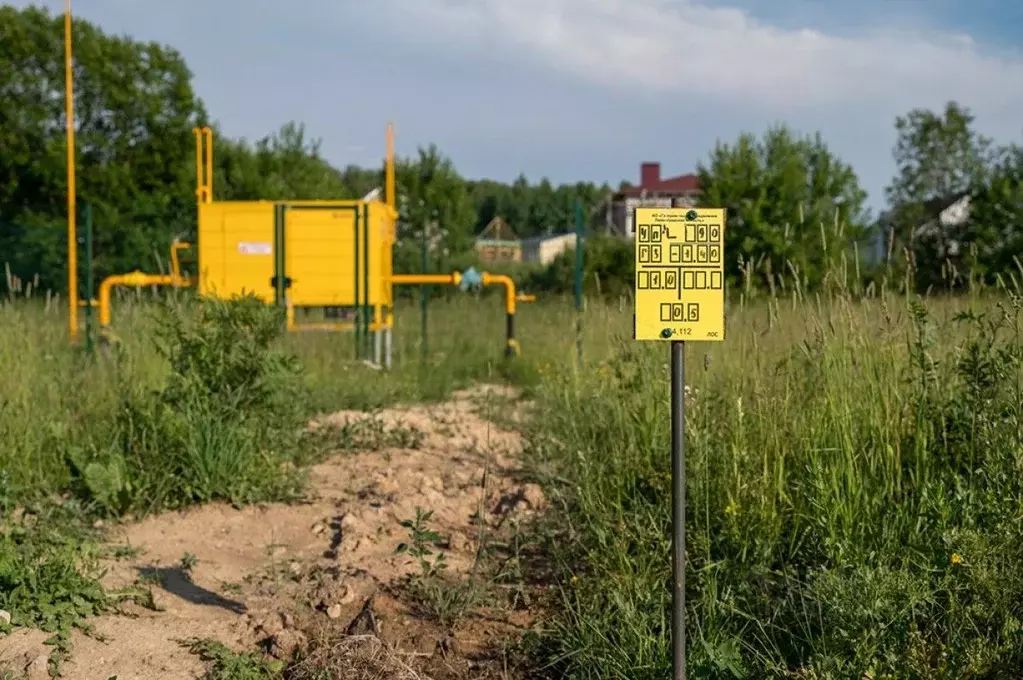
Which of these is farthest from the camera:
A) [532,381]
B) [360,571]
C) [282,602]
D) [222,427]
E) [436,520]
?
[532,381]

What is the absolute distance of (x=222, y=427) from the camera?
20.7 ft

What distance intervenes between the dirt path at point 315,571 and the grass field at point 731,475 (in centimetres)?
22

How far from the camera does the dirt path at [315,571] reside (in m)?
4.13

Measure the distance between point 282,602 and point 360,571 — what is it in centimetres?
43

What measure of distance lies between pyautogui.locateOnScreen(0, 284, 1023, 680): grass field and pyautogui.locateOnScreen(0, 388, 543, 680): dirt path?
219mm

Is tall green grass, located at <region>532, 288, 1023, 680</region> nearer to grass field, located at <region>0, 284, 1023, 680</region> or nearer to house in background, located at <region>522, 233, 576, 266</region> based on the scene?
grass field, located at <region>0, 284, 1023, 680</region>

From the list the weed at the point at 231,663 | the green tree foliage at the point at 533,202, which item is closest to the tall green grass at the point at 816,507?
the weed at the point at 231,663

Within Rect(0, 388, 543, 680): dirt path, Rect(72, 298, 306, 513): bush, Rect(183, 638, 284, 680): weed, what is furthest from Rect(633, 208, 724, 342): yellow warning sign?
Rect(72, 298, 306, 513): bush

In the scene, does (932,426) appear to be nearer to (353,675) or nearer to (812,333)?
(812,333)

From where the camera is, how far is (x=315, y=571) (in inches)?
199

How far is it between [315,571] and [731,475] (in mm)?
1873

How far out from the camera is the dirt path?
4133 millimetres

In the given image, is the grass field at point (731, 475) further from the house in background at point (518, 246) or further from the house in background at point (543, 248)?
the house in background at point (543, 248)

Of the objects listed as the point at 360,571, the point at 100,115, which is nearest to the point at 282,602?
the point at 360,571
